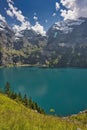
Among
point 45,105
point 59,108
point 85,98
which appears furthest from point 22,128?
point 85,98

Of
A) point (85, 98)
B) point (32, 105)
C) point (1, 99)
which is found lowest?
point (85, 98)

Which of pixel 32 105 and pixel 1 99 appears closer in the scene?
pixel 1 99

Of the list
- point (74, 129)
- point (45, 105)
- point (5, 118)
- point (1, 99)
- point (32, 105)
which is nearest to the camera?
point (74, 129)

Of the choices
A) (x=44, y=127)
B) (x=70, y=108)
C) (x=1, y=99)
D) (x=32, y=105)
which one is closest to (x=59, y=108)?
(x=70, y=108)

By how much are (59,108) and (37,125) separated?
9575 centimetres

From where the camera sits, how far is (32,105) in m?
76.9

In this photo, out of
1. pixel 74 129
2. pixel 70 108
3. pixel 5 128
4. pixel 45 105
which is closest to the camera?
pixel 5 128

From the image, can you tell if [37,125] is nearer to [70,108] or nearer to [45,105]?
[70,108]

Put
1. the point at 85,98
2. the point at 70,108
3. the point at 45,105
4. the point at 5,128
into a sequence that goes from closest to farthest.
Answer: the point at 5,128 < the point at 70,108 < the point at 45,105 < the point at 85,98

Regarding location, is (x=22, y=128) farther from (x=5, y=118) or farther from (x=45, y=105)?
(x=45, y=105)

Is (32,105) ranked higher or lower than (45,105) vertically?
higher

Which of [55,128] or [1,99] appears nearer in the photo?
[55,128]

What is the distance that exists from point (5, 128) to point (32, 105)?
69.0 m

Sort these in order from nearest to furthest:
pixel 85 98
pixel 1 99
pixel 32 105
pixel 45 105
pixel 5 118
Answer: pixel 5 118, pixel 1 99, pixel 32 105, pixel 45 105, pixel 85 98
